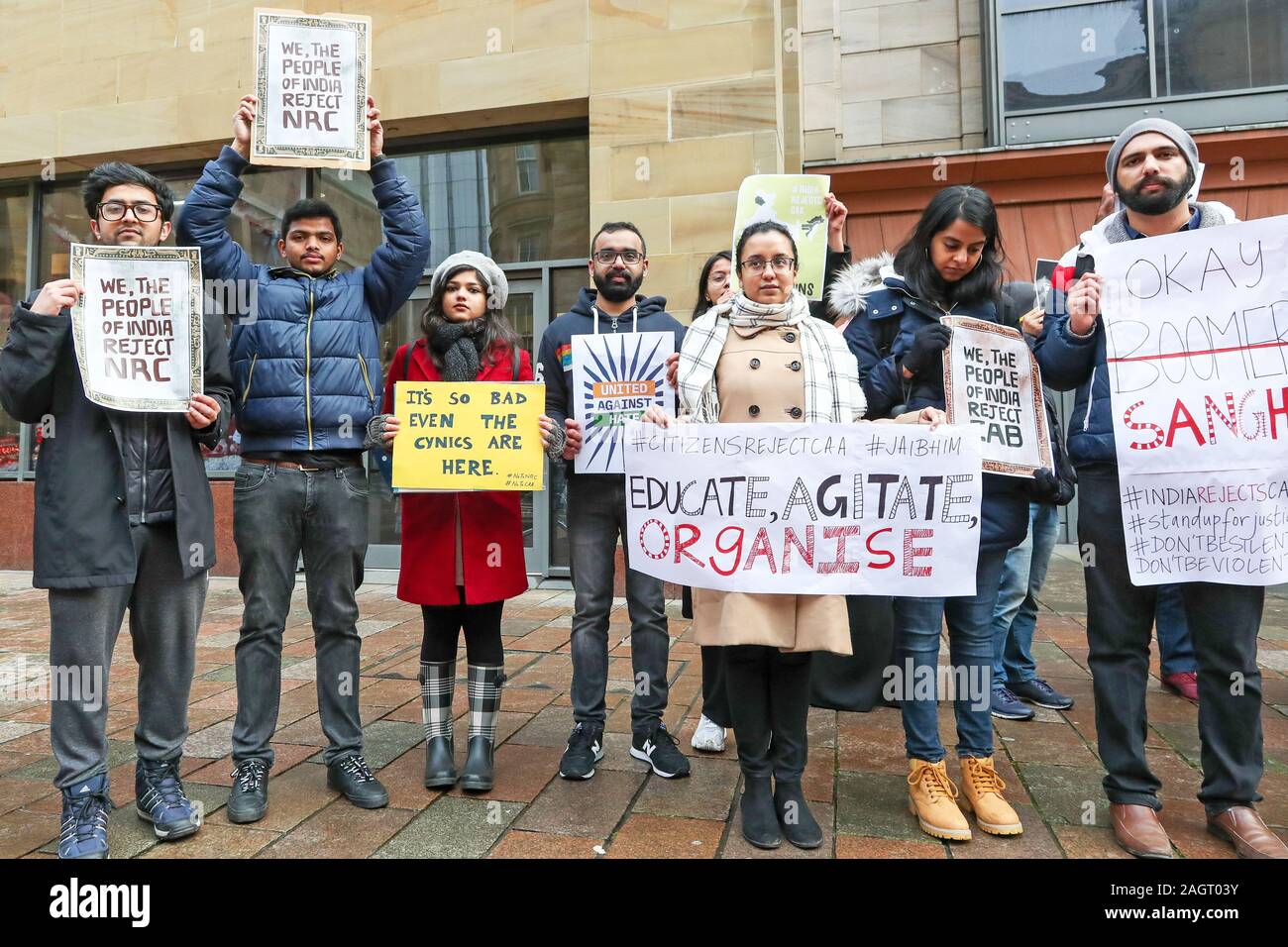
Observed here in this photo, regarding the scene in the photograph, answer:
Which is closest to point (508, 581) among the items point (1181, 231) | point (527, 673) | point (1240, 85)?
point (527, 673)

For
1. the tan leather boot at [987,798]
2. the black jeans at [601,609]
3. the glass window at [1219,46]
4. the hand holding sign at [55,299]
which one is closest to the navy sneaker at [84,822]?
the hand holding sign at [55,299]

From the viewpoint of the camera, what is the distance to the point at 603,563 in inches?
139

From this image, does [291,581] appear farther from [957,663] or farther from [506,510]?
[957,663]

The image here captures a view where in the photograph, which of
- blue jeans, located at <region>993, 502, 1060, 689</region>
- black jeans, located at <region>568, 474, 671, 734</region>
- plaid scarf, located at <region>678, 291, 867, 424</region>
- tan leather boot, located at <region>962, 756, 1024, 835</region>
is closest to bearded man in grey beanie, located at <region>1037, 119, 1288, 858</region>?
tan leather boot, located at <region>962, 756, 1024, 835</region>

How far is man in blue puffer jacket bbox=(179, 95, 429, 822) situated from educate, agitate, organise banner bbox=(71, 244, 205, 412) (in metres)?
0.26

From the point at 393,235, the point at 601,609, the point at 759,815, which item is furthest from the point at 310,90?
the point at 759,815

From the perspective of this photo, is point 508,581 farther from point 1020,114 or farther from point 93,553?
point 1020,114

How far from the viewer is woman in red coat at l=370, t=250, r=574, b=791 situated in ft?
10.7

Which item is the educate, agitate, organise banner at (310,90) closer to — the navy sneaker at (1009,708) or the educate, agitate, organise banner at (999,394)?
the educate, agitate, organise banner at (999,394)

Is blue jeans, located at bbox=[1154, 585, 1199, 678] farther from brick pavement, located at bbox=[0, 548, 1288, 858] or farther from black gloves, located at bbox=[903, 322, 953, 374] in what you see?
black gloves, located at bbox=[903, 322, 953, 374]

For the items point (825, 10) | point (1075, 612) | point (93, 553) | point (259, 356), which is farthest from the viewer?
point (825, 10)

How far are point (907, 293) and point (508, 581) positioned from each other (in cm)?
191

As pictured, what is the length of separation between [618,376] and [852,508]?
48.0 inches

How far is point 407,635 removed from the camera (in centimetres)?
602
